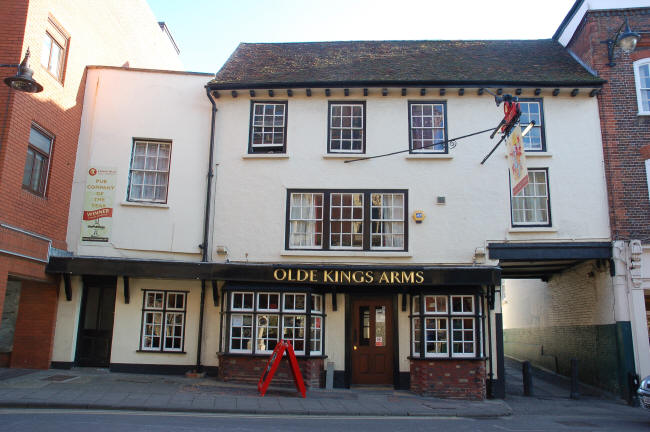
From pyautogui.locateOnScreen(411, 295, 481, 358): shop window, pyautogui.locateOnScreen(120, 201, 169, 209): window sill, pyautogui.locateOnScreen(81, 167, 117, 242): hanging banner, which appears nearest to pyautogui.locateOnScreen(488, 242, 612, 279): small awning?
pyautogui.locateOnScreen(411, 295, 481, 358): shop window

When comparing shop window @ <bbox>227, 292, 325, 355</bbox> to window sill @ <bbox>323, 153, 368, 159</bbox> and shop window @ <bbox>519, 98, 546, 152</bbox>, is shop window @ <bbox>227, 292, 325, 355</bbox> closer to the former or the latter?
window sill @ <bbox>323, 153, 368, 159</bbox>

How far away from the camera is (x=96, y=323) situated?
14.8m

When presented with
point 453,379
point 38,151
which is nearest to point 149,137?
point 38,151

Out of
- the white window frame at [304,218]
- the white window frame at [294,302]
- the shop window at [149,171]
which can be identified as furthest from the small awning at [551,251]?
the shop window at [149,171]

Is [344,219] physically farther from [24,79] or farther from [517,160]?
[24,79]

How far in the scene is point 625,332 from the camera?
1364 centimetres

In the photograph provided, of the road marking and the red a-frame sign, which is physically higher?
the red a-frame sign

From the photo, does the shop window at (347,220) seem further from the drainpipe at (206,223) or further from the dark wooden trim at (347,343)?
the drainpipe at (206,223)

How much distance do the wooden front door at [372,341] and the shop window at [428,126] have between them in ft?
14.6

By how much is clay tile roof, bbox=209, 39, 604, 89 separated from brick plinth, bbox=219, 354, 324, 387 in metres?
7.49

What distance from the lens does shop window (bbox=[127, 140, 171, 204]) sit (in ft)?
49.6

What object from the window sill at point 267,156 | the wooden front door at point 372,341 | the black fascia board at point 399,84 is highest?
the black fascia board at point 399,84

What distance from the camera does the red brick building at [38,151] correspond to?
12.3 metres

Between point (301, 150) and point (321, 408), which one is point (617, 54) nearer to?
point (301, 150)
